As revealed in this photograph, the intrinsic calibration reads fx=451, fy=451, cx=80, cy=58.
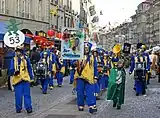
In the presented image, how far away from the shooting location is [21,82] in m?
11.8

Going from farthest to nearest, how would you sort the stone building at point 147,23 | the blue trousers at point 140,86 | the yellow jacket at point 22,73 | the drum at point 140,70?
the stone building at point 147,23, the blue trousers at point 140,86, the drum at point 140,70, the yellow jacket at point 22,73

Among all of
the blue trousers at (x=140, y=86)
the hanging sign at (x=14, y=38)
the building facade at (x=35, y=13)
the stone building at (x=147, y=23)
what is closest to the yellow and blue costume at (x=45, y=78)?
the blue trousers at (x=140, y=86)

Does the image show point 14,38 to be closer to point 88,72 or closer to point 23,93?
point 23,93

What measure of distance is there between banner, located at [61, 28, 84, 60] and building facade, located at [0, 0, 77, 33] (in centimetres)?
1673

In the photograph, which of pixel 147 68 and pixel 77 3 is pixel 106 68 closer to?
pixel 147 68

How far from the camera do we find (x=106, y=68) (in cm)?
1844

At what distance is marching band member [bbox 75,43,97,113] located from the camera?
39.2ft

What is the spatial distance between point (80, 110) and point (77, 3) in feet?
201

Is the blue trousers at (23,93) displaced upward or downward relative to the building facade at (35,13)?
downward

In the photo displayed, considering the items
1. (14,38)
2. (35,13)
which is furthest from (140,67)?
(35,13)

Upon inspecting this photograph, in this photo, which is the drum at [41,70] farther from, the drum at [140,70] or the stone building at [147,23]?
the stone building at [147,23]

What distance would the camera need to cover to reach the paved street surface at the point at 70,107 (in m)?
11.6

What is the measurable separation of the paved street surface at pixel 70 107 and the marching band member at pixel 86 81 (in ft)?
1.01

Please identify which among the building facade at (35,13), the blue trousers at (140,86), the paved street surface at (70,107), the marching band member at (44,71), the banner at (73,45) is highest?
the building facade at (35,13)
